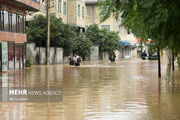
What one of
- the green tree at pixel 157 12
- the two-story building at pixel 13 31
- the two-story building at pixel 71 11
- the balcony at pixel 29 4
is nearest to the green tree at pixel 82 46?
the two-story building at pixel 71 11

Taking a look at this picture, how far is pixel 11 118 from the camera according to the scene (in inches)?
420

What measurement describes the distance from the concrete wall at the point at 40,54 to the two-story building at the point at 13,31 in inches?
263

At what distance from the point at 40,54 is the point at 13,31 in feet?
39.7

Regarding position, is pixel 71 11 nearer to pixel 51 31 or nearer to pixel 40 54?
pixel 51 31

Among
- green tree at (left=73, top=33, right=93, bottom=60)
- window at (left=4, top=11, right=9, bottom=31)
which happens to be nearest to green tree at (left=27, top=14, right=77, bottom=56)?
green tree at (left=73, top=33, right=93, bottom=60)

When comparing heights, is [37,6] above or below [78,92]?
above

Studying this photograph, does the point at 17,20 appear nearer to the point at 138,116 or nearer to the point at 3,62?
the point at 3,62

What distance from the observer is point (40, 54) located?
50438 millimetres

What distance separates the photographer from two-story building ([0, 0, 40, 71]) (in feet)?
116

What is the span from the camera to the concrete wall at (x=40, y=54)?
48144 millimetres

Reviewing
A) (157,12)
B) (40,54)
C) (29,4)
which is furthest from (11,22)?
(157,12)

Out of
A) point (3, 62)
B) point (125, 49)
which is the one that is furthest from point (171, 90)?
point (125, 49)

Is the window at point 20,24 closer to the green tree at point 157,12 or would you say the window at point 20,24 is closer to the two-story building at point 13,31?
the two-story building at point 13,31

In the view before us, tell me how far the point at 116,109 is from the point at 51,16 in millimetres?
40058
